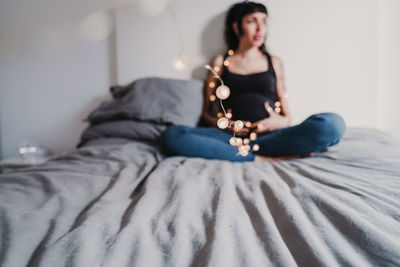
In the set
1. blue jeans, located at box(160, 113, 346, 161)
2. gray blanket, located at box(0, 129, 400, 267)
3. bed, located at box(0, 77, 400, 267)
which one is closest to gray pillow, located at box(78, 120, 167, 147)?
blue jeans, located at box(160, 113, 346, 161)

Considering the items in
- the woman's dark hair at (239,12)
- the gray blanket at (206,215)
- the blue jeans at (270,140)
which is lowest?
the gray blanket at (206,215)

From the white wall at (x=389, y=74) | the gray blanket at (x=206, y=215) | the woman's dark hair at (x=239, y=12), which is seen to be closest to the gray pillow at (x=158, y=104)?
the gray blanket at (x=206, y=215)

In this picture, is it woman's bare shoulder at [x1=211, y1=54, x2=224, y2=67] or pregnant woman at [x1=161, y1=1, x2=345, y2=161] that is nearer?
woman's bare shoulder at [x1=211, y1=54, x2=224, y2=67]

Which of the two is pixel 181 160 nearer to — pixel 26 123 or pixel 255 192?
pixel 255 192

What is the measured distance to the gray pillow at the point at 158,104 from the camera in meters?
1.23

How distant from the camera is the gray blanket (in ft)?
1.10

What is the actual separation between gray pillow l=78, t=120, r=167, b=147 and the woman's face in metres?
0.66

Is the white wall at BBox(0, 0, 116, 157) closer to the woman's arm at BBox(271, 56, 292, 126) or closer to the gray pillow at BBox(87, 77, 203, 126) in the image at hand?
the gray pillow at BBox(87, 77, 203, 126)

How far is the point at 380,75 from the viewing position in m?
0.74

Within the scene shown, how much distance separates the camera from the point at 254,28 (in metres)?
0.57

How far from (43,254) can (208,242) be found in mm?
233

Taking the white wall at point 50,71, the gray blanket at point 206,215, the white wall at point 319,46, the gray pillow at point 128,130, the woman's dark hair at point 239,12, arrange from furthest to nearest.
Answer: the white wall at point 50,71 → the gray pillow at point 128,130 → the white wall at point 319,46 → the woman's dark hair at point 239,12 → the gray blanket at point 206,215

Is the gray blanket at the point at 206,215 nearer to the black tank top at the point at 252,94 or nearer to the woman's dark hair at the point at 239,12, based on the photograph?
the black tank top at the point at 252,94

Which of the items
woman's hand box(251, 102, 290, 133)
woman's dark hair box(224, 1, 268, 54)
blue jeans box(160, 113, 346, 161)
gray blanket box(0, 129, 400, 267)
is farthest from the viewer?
woman's hand box(251, 102, 290, 133)
